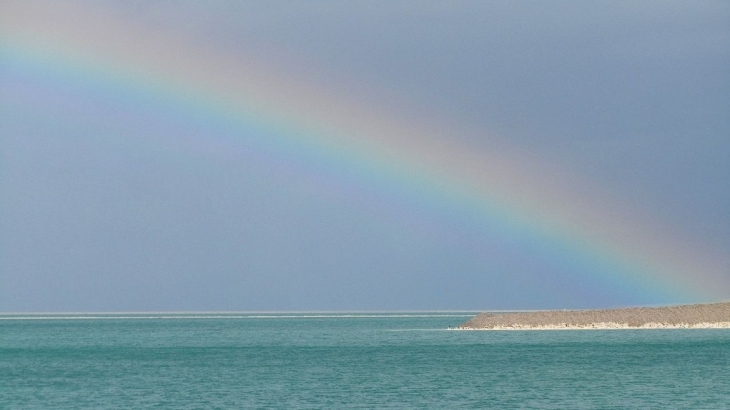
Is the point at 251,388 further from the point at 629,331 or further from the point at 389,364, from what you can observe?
the point at 629,331

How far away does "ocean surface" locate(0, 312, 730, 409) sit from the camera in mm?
56312

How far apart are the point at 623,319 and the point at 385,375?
7745 cm

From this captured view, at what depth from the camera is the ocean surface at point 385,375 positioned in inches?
2217

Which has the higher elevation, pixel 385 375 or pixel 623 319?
pixel 623 319

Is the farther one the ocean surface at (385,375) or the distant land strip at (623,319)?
the distant land strip at (623,319)

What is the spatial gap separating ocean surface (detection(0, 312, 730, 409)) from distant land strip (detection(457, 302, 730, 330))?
22.2 meters

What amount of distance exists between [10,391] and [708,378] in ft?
134

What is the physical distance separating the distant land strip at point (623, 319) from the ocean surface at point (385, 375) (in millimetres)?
22162

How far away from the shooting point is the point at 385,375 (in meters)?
72.1

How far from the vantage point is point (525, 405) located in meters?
53.2

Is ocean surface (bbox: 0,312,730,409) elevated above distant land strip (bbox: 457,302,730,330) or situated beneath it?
situated beneath

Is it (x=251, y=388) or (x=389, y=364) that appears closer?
(x=251, y=388)

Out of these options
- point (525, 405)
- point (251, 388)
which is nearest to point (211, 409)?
point (251, 388)

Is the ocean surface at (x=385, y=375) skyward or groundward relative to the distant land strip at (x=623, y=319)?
groundward
